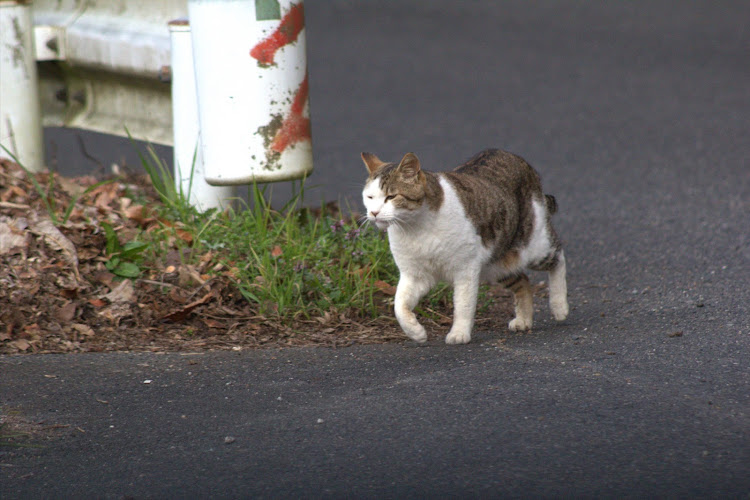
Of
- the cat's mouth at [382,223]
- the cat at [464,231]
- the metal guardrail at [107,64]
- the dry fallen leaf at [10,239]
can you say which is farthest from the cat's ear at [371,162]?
the metal guardrail at [107,64]

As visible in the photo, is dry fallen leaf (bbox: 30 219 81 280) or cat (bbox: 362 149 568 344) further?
dry fallen leaf (bbox: 30 219 81 280)

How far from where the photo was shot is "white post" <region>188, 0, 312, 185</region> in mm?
→ 5219

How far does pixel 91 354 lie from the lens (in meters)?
4.39

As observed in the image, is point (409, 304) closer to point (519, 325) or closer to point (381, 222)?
point (381, 222)

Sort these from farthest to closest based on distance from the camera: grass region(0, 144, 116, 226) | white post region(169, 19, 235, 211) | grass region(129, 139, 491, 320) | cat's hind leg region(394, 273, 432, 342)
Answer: white post region(169, 19, 235, 211) < grass region(0, 144, 116, 226) < grass region(129, 139, 491, 320) < cat's hind leg region(394, 273, 432, 342)

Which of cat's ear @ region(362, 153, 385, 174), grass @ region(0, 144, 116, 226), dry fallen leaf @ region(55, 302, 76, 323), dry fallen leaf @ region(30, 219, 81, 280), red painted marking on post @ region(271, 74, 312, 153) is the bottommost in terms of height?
dry fallen leaf @ region(55, 302, 76, 323)

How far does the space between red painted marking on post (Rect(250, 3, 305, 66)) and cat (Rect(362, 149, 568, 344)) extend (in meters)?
0.96

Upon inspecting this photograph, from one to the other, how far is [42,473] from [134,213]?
8.22 feet

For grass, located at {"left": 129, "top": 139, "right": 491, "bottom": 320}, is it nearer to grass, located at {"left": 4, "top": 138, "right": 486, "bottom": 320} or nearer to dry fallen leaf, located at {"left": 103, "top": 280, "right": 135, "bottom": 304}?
grass, located at {"left": 4, "top": 138, "right": 486, "bottom": 320}

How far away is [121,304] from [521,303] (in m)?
1.92

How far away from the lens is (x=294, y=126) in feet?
17.7

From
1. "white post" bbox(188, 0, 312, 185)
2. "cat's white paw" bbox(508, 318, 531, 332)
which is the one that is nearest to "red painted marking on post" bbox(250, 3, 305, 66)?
"white post" bbox(188, 0, 312, 185)

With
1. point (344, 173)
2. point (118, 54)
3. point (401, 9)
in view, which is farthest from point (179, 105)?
point (401, 9)

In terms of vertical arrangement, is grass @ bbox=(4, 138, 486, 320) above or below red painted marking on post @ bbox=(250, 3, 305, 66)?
below
